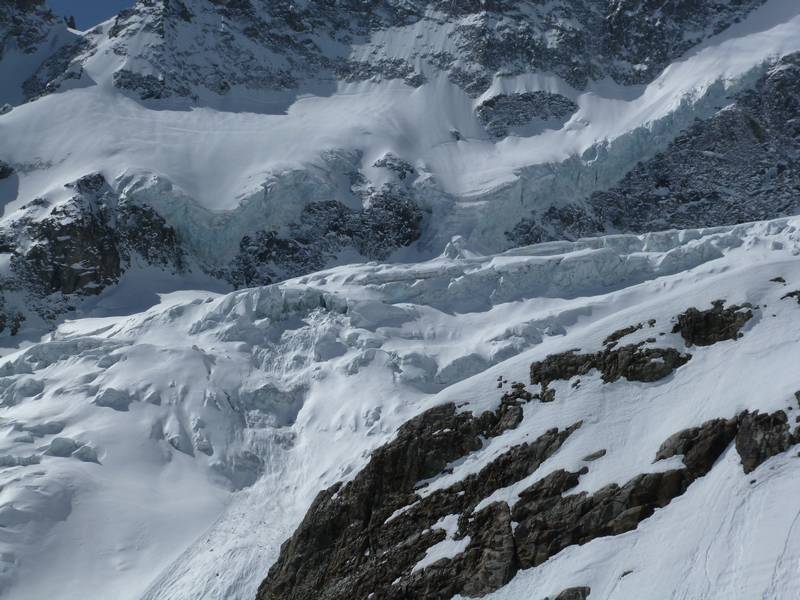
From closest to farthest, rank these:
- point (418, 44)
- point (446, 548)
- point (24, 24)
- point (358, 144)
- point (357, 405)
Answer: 1. point (446, 548)
2. point (357, 405)
3. point (358, 144)
4. point (418, 44)
5. point (24, 24)

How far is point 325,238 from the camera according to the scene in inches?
3179

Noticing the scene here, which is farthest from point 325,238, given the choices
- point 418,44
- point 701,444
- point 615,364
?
point 701,444

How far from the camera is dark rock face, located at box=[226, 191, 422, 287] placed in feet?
258

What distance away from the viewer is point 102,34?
4299 inches

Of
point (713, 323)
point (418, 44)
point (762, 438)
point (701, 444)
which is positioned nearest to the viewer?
point (762, 438)

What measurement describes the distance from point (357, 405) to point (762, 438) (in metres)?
23.6

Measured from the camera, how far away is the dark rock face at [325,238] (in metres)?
78.6

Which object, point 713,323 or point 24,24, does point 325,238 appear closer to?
point 713,323

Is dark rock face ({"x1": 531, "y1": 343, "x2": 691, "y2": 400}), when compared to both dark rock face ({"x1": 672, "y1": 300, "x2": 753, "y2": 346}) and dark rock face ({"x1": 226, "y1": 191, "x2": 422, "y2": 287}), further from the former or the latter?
dark rock face ({"x1": 226, "y1": 191, "x2": 422, "y2": 287})

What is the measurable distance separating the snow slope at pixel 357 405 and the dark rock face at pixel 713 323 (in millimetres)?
546

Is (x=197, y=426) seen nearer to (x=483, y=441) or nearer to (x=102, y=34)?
(x=483, y=441)

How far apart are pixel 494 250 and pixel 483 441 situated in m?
39.5

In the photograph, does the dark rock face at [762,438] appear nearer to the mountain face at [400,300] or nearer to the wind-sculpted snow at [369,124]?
the mountain face at [400,300]

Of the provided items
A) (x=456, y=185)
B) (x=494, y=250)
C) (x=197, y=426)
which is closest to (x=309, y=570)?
(x=197, y=426)
